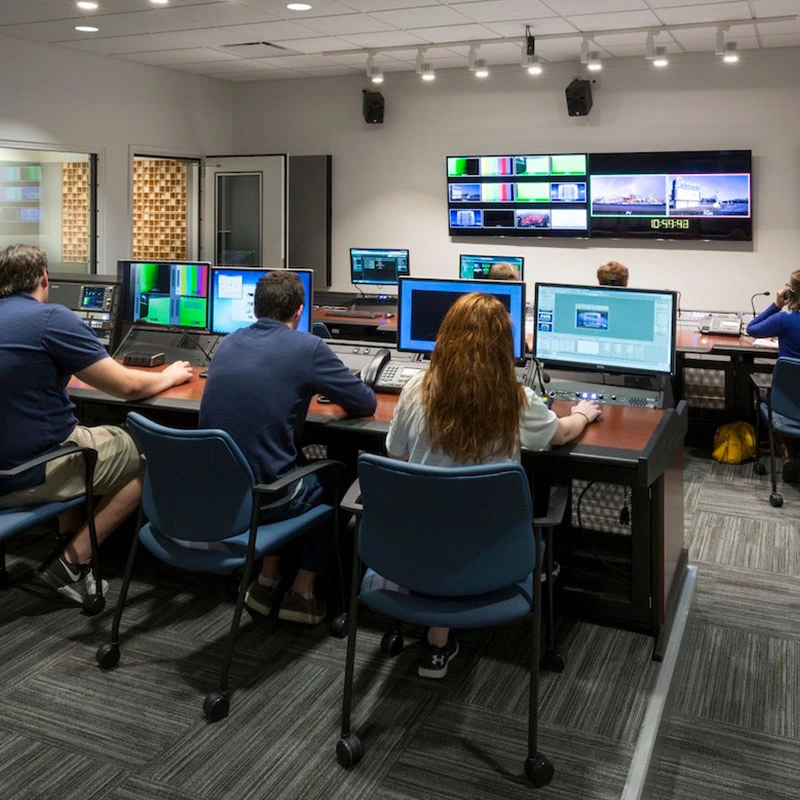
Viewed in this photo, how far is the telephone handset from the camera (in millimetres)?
3402

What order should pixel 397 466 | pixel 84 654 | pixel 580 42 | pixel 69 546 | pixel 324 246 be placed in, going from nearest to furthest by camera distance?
pixel 397 466
pixel 84 654
pixel 69 546
pixel 580 42
pixel 324 246

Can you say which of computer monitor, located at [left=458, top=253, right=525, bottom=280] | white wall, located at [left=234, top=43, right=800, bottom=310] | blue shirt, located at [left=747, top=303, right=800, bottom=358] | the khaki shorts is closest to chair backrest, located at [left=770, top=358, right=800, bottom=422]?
blue shirt, located at [left=747, top=303, right=800, bottom=358]

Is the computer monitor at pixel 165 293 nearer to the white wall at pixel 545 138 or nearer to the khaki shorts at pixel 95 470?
the khaki shorts at pixel 95 470

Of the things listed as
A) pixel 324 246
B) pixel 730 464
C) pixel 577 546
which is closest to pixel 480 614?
pixel 577 546

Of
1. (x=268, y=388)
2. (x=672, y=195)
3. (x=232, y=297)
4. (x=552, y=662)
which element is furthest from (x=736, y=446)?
(x=268, y=388)

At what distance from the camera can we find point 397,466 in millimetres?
2023

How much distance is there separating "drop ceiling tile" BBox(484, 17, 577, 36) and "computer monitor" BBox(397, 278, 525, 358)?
117 inches

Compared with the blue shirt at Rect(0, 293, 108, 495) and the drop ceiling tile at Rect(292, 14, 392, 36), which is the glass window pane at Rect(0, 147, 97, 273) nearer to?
the drop ceiling tile at Rect(292, 14, 392, 36)

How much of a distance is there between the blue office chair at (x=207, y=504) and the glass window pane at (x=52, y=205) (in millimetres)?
4984

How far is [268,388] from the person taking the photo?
2680mm

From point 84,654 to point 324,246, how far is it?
19.1 feet

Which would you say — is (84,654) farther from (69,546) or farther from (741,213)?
(741,213)

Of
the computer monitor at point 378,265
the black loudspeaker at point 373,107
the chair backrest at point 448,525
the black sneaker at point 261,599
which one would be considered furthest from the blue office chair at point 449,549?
the black loudspeaker at point 373,107

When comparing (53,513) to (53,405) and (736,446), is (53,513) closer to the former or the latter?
(53,405)
